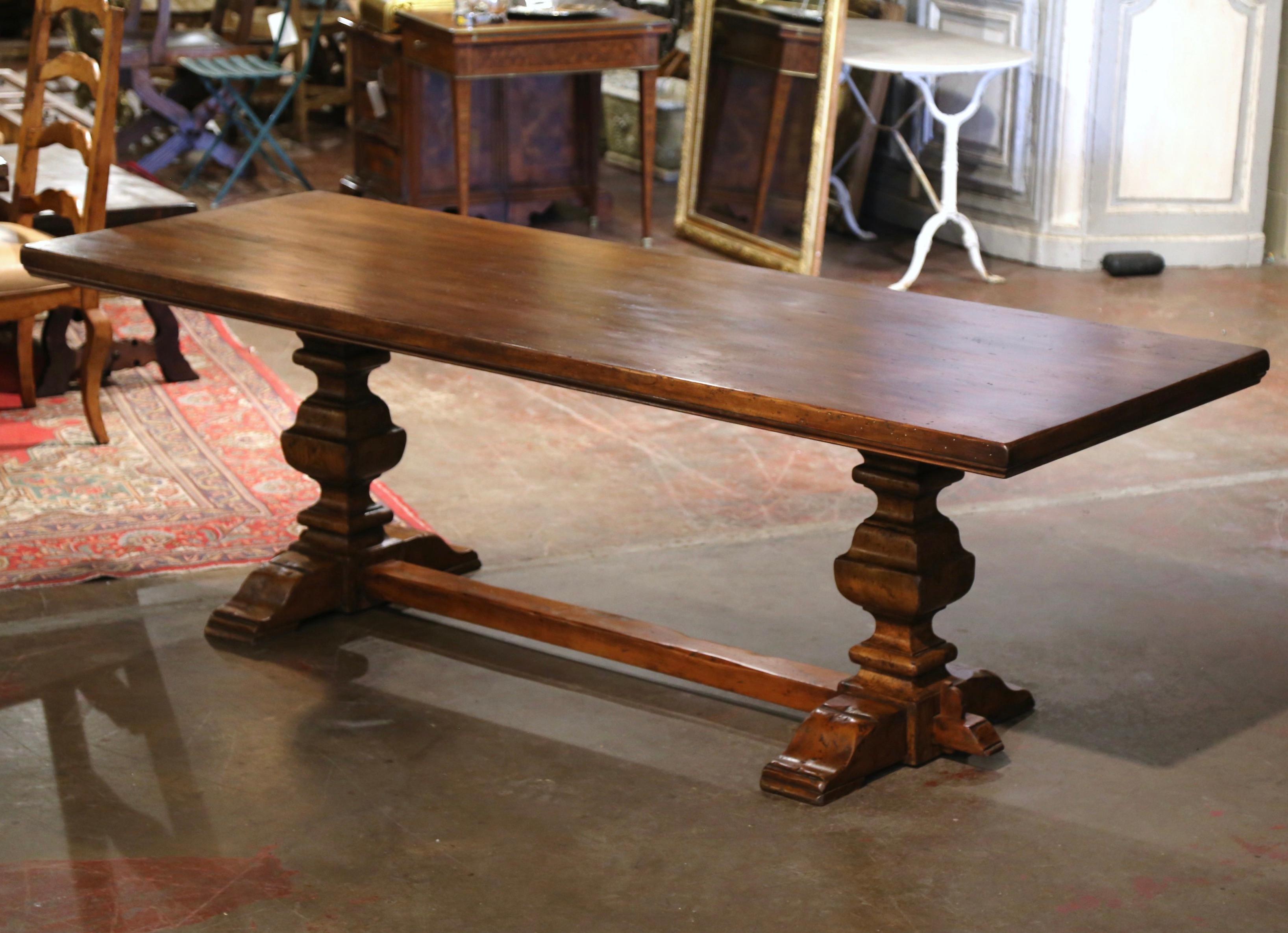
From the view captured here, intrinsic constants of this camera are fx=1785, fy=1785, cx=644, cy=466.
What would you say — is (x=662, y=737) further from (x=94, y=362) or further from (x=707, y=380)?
(x=94, y=362)

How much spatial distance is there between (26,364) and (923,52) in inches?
130

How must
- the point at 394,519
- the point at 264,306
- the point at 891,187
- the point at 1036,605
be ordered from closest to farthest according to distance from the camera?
the point at 264,306
the point at 1036,605
the point at 394,519
the point at 891,187

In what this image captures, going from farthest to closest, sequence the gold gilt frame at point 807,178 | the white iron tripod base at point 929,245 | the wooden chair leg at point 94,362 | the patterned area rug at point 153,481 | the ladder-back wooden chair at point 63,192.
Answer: the white iron tripod base at point 929,245
the gold gilt frame at point 807,178
the wooden chair leg at point 94,362
the ladder-back wooden chair at point 63,192
the patterned area rug at point 153,481

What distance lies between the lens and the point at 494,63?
6.58m

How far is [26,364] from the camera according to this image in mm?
5027

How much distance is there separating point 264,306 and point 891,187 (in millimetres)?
5041

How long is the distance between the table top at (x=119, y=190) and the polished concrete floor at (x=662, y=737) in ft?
3.99

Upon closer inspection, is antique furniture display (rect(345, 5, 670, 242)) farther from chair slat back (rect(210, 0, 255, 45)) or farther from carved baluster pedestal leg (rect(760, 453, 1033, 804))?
carved baluster pedestal leg (rect(760, 453, 1033, 804))

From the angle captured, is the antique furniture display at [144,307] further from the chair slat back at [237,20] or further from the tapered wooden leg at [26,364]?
the chair slat back at [237,20]

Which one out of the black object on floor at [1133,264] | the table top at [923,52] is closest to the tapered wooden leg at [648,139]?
the table top at [923,52]

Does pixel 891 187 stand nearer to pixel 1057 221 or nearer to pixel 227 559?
pixel 1057 221

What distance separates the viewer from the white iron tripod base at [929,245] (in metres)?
6.50

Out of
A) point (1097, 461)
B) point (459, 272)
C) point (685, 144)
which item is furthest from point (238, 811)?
point (685, 144)

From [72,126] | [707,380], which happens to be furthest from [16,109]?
[707,380]
